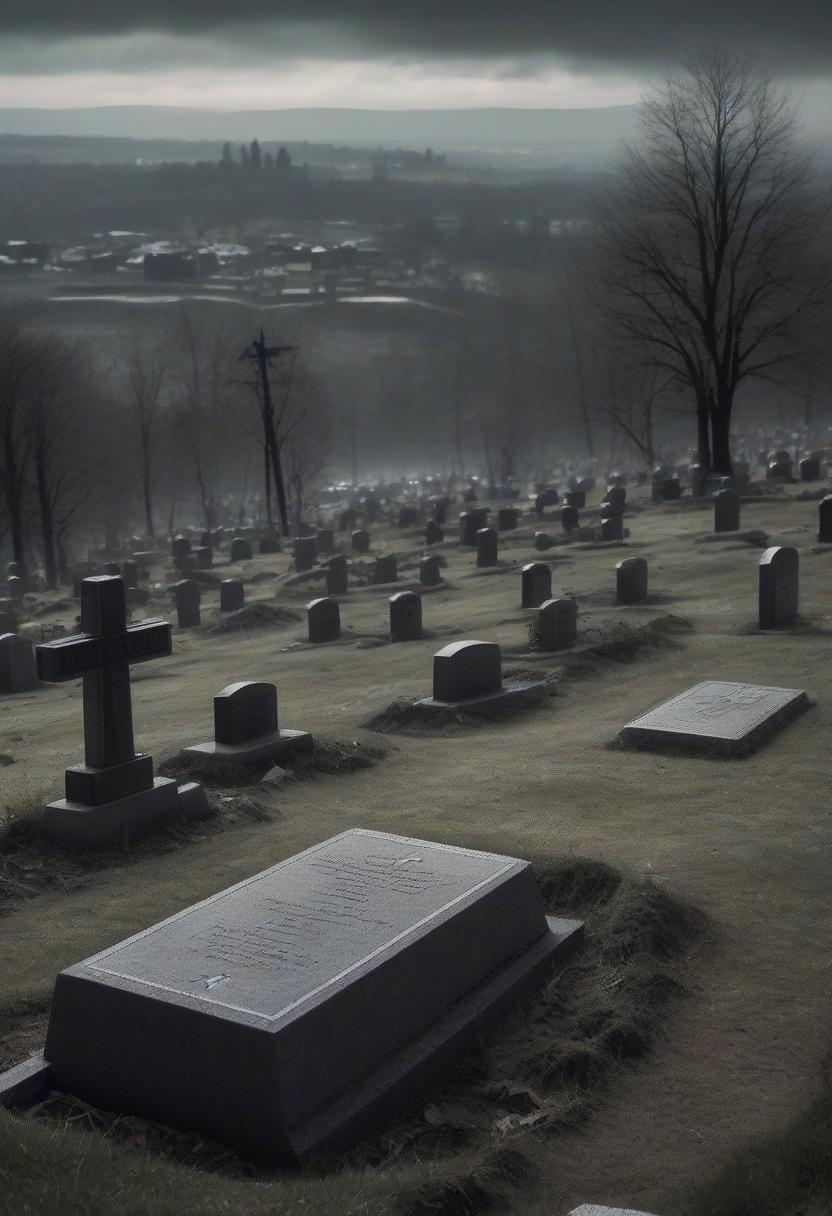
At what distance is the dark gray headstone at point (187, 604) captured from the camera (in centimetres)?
2106

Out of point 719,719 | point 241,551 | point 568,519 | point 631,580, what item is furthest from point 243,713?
point 241,551

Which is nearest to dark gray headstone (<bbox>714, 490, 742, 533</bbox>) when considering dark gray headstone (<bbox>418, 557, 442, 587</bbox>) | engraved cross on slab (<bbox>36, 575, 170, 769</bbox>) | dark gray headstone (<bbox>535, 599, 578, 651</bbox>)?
dark gray headstone (<bbox>418, 557, 442, 587</bbox>)

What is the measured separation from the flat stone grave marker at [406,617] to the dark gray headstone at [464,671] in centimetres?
445

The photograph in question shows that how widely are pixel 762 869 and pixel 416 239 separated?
13142 centimetres

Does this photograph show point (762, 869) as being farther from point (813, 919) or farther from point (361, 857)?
point (361, 857)

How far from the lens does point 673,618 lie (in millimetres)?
14016

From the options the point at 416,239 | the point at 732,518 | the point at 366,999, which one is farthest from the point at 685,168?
the point at 416,239

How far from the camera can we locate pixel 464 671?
11.1 m

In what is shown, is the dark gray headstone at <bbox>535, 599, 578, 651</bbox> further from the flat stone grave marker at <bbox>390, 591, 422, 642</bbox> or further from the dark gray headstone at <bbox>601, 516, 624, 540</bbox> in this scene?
the dark gray headstone at <bbox>601, 516, 624, 540</bbox>

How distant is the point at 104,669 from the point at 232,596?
46.6 feet

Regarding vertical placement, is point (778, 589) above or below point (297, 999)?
above

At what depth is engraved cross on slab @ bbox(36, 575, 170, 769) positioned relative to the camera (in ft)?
25.8

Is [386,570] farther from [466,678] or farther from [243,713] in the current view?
[243,713]

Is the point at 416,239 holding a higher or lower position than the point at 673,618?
higher
